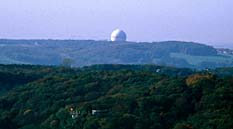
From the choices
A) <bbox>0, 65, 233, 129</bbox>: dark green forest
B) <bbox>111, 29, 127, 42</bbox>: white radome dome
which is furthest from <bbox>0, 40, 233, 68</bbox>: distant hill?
<bbox>0, 65, 233, 129</bbox>: dark green forest

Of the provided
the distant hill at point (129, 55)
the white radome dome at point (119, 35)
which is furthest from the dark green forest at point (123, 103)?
the white radome dome at point (119, 35)

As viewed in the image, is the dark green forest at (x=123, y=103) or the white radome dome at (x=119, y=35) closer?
the dark green forest at (x=123, y=103)

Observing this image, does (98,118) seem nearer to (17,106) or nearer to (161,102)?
(161,102)

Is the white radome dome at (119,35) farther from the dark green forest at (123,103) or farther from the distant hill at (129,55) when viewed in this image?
the dark green forest at (123,103)

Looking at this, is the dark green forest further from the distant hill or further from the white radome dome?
the white radome dome

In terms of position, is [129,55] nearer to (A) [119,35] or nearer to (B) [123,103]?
(A) [119,35]

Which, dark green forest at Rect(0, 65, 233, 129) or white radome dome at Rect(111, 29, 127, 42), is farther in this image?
white radome dome at Rect(111, 29, 127, 42)

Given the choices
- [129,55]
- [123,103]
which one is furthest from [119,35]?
[123,103]
